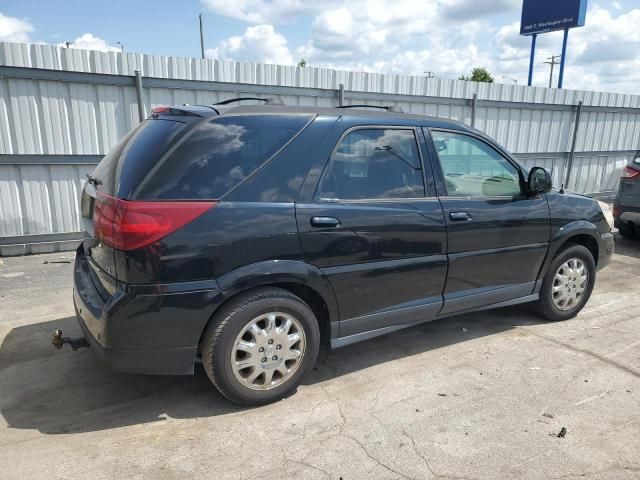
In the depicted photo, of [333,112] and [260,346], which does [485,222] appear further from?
[260,346]

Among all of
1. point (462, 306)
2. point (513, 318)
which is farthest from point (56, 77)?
point (513, 318)

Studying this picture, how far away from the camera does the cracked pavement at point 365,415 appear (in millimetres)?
2576

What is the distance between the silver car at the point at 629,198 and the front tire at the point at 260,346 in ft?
21.1

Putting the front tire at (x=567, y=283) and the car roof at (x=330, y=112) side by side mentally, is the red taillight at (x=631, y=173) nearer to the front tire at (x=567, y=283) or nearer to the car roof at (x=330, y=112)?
the front tire at (x=567, y=283)

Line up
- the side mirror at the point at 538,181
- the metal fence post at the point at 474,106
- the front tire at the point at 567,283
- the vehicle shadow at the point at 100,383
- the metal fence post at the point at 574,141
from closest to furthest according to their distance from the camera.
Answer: the vehicle shadow at the point at 100,383, the side mirror at the point at 538,181, the front tire at the point at 567,283, the metal fence post at the point at 474,106, the metal fence post at the point at 574,141

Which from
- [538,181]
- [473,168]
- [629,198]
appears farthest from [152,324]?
[629,198]

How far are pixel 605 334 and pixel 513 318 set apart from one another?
2.53 ft

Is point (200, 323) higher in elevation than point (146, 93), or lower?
lower

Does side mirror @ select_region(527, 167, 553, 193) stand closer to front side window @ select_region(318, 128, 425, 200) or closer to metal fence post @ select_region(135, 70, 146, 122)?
front side window @ select_region(318, 128, 425, 200)

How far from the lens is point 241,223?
9.21ft

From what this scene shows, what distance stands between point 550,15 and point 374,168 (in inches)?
694

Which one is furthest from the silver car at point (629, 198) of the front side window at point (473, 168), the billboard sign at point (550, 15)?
the billboard sign at point (550, 15)

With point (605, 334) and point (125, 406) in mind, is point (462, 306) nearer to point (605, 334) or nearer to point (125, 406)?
point (605, 334)

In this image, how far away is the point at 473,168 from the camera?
3887 millimetres
